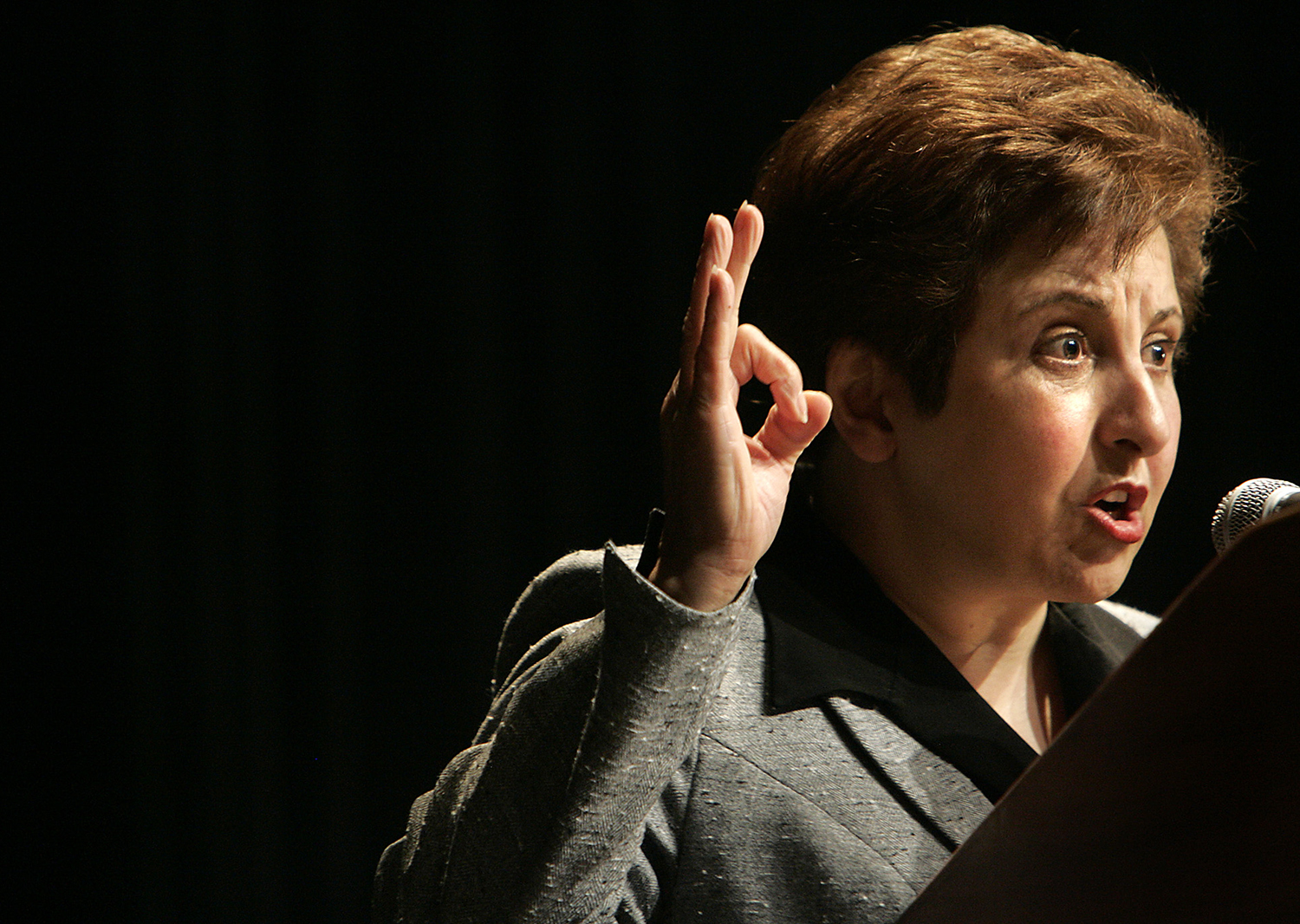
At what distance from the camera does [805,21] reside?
6.14 ft

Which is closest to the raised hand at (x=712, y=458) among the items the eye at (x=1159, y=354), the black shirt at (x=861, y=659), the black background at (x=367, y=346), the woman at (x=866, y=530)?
the woman at (x=866, y=530)

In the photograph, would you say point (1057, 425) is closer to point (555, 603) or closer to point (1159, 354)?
point (1159, 354)

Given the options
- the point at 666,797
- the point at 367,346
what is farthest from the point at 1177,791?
the point at 367,346

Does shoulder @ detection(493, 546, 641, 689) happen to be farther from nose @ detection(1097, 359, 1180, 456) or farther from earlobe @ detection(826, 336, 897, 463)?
nose @ detection(1097, 359, 1180, 456)

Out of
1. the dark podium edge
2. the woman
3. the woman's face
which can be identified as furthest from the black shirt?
the dark podium edge

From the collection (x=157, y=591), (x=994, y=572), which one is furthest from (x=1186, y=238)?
(x=157, y=591)

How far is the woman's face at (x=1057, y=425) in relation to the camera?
920 millimetres

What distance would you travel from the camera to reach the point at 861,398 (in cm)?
102

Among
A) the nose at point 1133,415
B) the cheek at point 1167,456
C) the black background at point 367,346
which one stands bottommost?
the black background at point 367,346

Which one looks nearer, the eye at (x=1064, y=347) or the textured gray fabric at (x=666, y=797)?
the textured gray fabric at (x=666, y=797)

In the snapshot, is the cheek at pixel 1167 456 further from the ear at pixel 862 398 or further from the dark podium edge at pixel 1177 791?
the dark podium edge at pixel 1177 791

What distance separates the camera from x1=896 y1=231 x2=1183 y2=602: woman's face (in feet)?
3.02

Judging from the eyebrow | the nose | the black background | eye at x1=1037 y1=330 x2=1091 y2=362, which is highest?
the eyebrow

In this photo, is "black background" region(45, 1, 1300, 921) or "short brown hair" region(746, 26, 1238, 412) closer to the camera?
"short brown hair" region(746, 26, 1238, 412)
